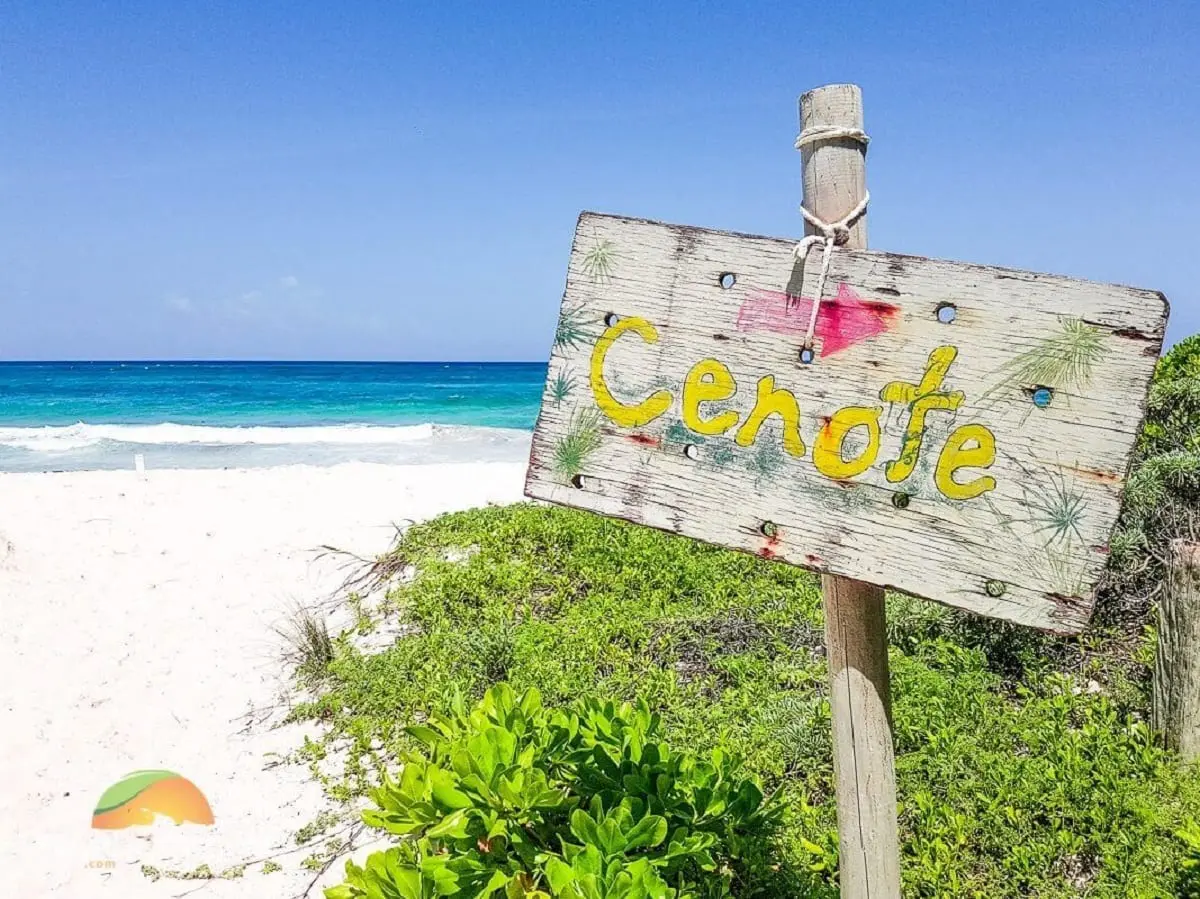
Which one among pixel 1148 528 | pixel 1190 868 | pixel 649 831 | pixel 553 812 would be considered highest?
pixel 1148 528

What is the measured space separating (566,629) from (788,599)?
1.53 m

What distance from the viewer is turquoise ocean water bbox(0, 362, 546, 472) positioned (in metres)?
20.5

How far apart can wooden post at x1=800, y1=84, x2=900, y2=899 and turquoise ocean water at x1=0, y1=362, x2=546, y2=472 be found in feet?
55.8

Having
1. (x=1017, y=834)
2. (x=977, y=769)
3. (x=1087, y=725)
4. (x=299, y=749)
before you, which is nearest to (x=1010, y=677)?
(x=1087, y=725)

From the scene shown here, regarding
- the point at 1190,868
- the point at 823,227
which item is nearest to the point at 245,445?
the point at 1190,868

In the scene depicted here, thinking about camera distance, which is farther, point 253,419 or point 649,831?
point 253,419

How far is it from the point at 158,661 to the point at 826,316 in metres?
6.08

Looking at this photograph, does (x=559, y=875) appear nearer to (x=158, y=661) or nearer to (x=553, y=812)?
(x=553, y=812)

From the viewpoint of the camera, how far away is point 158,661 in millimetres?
6109

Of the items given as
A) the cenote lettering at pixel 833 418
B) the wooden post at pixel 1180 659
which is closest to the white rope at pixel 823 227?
the cenote lettering at pixel 833 418

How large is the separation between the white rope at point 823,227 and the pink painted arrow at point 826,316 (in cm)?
2

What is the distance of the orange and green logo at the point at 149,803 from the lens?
4211 mm

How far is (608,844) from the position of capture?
1.92 metres

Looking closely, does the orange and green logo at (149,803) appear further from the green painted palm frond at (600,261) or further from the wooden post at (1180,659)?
the wooden post at (1180,659)
